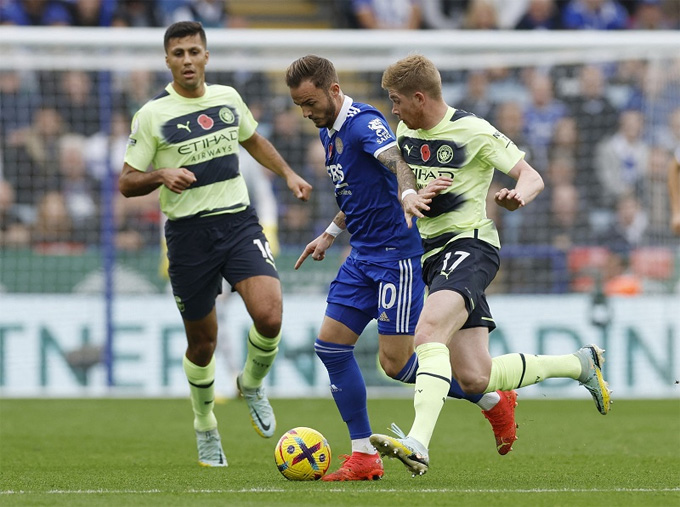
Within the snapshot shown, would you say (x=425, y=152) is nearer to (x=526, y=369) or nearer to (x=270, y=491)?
(x=526, y=369)

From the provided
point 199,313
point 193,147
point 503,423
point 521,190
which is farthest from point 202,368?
point 521,190

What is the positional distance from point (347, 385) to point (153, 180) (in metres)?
1.73

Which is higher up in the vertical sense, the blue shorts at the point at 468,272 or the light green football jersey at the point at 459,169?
the light green football jersey at the point at 459,169

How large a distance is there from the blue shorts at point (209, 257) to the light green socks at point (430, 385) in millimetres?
1974

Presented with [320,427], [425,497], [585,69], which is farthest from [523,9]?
[425,497]

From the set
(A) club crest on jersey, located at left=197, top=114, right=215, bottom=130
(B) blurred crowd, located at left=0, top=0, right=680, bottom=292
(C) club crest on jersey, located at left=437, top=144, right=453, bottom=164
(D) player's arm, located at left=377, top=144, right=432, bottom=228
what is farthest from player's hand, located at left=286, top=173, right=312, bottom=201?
(B) blurred crowd, located at left=0, top=0, right=680, bottom=292

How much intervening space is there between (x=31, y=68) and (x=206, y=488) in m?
9.74

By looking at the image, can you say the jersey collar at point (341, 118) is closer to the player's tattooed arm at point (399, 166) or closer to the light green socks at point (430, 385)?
the player's tattooed arm at point (399, 166)

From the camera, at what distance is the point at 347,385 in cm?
691

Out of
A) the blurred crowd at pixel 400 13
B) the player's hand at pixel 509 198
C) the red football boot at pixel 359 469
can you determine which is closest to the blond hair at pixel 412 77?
the player's hand at pixel 509 198

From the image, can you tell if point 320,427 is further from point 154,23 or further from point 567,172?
point 154,23

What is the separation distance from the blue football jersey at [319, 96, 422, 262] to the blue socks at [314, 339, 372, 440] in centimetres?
54

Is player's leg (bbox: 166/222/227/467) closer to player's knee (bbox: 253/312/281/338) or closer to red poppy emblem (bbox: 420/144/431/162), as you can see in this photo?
player's knee (bbox: 253/312/281/338)

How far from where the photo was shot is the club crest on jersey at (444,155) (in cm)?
643
